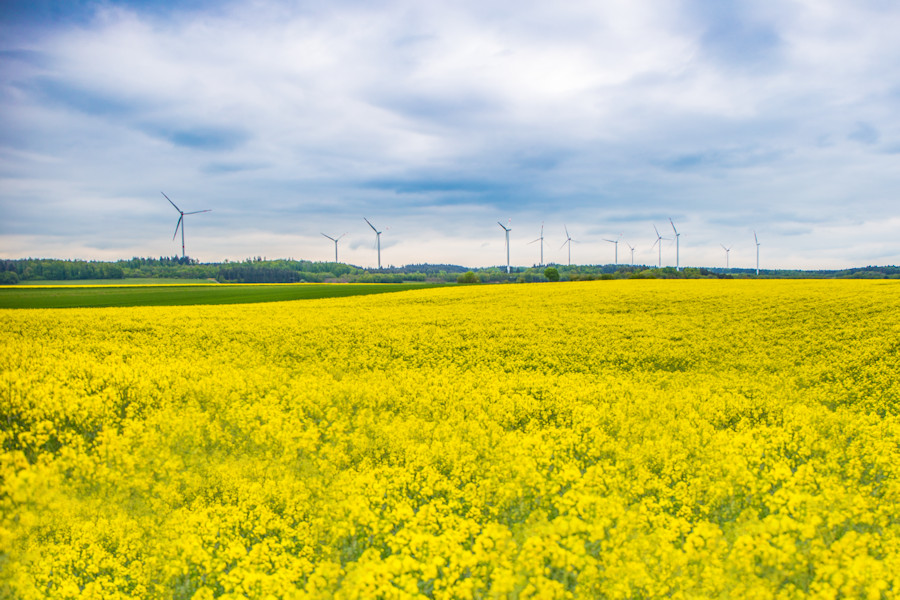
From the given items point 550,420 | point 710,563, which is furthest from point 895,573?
point 550,420

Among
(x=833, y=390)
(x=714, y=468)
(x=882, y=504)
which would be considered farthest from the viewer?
(x=833, y=390)

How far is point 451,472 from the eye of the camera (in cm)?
1030

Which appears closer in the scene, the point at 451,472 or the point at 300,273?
the point at 451,472

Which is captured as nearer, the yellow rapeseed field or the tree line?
the yellow rapeseed field

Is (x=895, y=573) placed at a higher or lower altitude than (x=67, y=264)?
lower

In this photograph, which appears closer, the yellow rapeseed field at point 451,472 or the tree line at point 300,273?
the yellow rapeseed field at point 451,472

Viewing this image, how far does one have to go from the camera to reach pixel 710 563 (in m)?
7.02

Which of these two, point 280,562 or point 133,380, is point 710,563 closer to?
point 280,562

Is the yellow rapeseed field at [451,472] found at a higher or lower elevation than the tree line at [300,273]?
lower

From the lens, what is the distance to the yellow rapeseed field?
690 cm

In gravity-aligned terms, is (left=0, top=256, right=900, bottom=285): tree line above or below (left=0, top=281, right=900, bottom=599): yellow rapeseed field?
above

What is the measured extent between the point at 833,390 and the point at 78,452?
23960 mm

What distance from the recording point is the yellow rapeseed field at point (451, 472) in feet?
22.6

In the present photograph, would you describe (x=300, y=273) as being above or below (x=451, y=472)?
above
